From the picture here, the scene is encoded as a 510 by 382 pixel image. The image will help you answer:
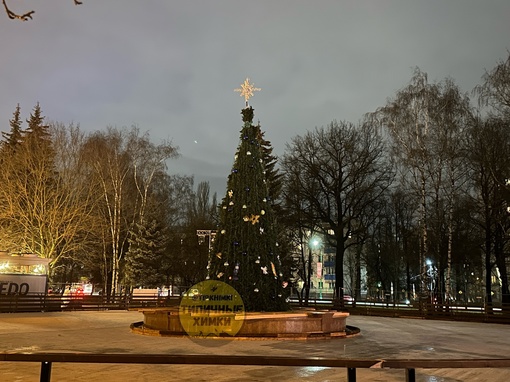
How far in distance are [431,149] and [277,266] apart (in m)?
17.0

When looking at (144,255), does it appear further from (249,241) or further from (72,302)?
(249,241)

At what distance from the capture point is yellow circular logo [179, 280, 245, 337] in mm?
13445

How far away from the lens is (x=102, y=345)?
1160 centimetres

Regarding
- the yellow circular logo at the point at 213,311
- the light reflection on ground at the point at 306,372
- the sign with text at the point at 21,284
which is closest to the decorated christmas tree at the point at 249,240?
the yellow circular logo at the point at 213,311

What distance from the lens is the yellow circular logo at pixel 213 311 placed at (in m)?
13.4

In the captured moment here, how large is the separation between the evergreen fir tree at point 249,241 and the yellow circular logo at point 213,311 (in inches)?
11.0

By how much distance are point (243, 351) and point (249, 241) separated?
4.54 m

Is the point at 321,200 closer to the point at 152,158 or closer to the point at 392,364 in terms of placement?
the point at 152,158

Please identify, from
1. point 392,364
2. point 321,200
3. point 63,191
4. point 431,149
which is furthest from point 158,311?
point 321,200

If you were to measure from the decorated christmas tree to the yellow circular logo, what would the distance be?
27 cm

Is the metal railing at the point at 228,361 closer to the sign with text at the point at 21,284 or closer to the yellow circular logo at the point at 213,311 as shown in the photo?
the yellow circular logo at the point at 213,311

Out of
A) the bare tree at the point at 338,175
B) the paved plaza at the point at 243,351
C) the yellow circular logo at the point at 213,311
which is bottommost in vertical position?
the paved plaza at the point at 243,351

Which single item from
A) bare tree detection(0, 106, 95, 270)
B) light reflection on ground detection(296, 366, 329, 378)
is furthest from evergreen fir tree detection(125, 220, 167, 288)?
light reflection on ground detection(296, 366, 329, 378)

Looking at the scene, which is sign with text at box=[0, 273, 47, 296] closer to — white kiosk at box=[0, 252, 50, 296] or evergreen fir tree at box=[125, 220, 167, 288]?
white kiosk at box=[0, 252, 50, 296]
